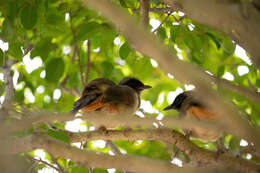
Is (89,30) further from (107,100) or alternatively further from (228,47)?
(228,47)

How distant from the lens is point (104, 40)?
4.48m

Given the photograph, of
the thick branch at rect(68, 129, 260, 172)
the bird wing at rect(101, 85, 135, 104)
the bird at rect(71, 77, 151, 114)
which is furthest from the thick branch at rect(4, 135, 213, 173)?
the bird wing at rect(101, 85, 135, 104)

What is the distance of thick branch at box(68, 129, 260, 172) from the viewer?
3.20 m

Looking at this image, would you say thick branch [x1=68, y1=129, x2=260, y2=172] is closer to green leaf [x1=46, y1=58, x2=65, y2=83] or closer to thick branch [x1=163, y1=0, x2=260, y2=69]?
green leaf [x1=46, y1=58, x2=65, y2=83]

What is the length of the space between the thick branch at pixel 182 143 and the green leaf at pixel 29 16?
1.22 metres

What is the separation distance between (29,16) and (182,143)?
205 cm

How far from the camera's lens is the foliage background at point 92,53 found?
393cm

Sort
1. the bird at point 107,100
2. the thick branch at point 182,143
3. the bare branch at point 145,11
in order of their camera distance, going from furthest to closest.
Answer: the bird at point 107,100
the bare branch at point 145,11
the thick branch at point 182,143

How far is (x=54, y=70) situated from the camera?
17.4 ft

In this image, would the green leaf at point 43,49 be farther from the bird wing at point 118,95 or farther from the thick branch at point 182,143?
the thick branch at point 182,143

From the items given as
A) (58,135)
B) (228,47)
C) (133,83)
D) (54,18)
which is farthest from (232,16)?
(133,83)

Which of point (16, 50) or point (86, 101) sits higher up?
point (16, 50)

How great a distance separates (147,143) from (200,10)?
5528 mm

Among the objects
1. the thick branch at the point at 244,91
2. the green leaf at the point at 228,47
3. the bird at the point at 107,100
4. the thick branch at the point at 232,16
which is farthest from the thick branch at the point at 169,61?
the bird at the point at 107,100
